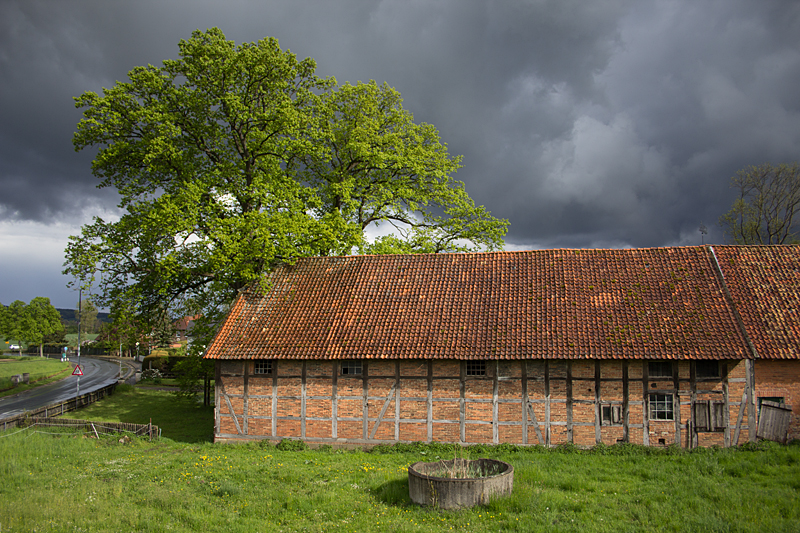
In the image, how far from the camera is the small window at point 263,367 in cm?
1758

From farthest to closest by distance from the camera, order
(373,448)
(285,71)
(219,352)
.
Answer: (285,71) → (219,352) → (373,448)

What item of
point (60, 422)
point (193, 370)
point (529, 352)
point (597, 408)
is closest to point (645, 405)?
point (597, 408)

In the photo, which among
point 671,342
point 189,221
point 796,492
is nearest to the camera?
point 796,492

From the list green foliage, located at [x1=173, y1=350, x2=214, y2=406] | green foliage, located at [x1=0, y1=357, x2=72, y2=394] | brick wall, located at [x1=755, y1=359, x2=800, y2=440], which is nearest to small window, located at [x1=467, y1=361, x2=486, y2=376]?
brick wall, located at [x1=755, y1=359, x2=800, y2=440]

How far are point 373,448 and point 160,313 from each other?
40.7ft

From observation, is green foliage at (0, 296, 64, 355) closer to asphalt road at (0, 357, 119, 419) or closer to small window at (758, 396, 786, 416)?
asphalt road at (0, 357, 119, 419)

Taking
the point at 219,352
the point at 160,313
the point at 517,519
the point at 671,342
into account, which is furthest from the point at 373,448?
the point at 160,313

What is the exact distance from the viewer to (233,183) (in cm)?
2241

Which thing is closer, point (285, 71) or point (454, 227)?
point (285, 71)

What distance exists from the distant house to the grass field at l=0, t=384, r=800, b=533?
0.91 meters

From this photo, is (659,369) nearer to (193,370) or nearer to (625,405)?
(625,405)

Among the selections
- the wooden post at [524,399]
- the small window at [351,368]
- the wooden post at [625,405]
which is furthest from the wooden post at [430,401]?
the wooden post at [625,405]

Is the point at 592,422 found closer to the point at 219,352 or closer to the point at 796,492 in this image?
the point at 796,492

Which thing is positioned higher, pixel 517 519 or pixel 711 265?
pixel 711 265
